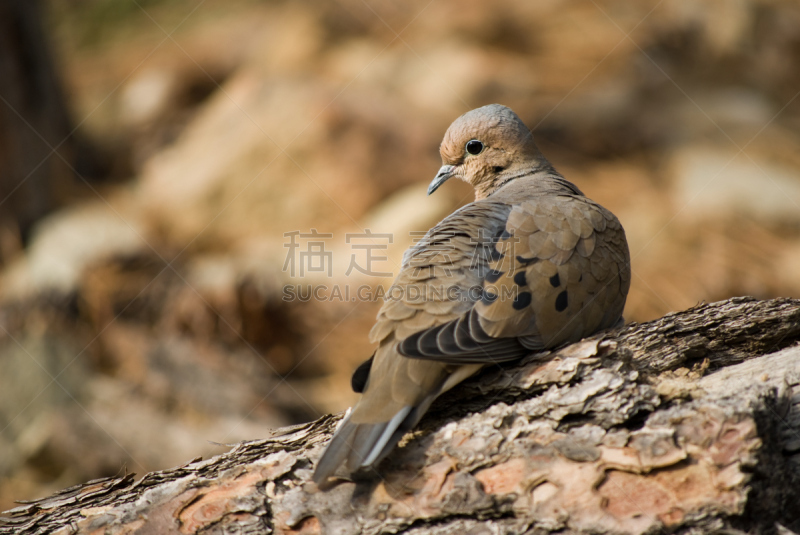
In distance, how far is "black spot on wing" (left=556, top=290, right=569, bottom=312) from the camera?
2420mm

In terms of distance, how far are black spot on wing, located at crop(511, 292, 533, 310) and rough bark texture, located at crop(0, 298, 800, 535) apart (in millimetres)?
193

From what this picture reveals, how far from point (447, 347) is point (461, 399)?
31 centimetres

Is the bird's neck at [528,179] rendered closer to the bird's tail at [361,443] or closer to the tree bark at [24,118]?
the bird's tail at [361,443]

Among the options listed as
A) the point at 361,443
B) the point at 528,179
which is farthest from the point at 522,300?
the point at 528,179

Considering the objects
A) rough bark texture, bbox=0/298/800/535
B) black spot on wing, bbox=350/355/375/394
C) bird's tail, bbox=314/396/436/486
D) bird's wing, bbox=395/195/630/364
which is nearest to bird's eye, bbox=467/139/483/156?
bird's wing, bbox=395/195/630/364

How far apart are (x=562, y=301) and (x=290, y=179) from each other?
196 inches

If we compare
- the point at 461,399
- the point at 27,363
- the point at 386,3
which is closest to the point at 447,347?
the point at 461,399

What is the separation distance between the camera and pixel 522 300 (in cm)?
238

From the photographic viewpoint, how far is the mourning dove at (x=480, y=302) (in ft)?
6.84

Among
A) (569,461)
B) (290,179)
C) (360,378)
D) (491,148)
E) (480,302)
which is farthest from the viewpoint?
(290,179)

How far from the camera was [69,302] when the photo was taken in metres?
6.25

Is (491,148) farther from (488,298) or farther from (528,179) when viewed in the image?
(488,298)

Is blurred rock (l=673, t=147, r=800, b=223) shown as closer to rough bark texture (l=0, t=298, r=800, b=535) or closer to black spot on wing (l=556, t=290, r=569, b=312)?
rough bark texture (l=0, t=298, r=800, b=535)

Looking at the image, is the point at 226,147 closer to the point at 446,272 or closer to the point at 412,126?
the point at 412,126
